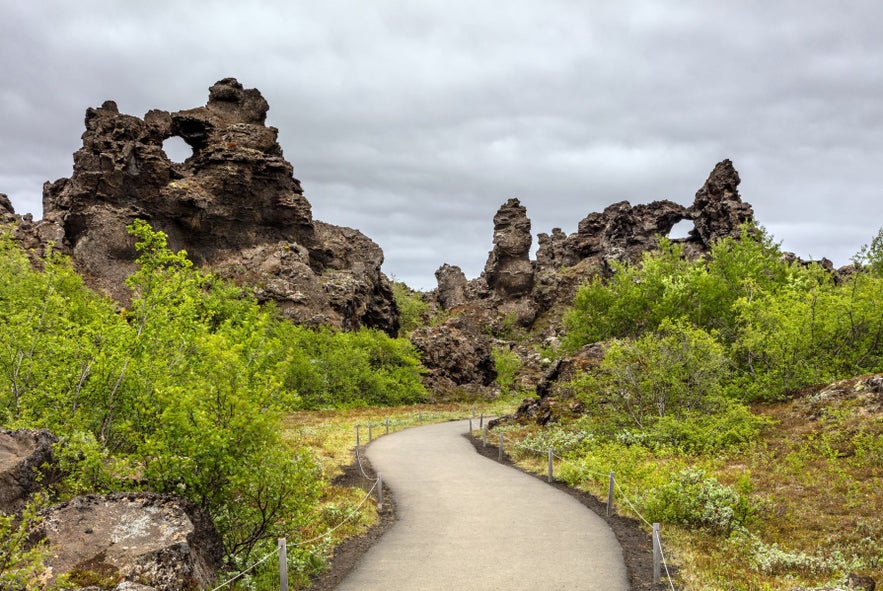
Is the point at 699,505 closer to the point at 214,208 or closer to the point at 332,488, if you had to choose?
the point at 332,488

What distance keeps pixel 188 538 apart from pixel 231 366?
249 centimetres

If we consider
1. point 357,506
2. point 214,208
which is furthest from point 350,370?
point 357,506

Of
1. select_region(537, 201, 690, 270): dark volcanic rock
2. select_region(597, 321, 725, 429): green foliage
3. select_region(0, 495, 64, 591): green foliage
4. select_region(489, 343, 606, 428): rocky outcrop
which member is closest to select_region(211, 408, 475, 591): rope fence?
select_region(0, 495, 64, 591): green foliage

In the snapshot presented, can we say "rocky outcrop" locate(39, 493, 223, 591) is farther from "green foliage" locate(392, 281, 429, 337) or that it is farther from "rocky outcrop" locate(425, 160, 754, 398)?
"green foliage" locate(392, 281, 429, 337)

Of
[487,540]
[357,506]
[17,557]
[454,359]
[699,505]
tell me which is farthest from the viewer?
[454,359]

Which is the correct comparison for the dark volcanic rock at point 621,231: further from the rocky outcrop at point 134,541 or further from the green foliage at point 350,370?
the rocky outcrop at point 134,541

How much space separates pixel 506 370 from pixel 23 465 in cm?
5993

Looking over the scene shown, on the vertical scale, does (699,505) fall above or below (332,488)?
above

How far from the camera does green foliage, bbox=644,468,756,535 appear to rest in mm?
11547

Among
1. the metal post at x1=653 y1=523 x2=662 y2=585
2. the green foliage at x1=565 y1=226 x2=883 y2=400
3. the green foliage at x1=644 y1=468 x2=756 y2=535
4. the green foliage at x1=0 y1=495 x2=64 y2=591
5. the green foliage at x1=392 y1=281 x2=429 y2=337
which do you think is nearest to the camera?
the green foliage at x1=0 y1=495 x2=64 y2=591

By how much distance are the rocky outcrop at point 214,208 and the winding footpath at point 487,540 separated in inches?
1749

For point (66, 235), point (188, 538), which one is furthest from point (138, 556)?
point (66, 235)

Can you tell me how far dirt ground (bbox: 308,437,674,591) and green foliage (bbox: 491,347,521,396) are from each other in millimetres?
47095

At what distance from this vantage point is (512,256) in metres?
106
